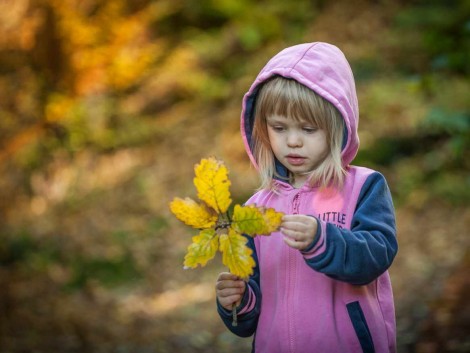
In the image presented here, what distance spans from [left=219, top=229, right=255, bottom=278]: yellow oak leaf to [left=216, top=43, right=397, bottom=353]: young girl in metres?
0.19

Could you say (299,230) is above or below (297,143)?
below

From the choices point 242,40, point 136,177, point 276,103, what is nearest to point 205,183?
point 276,103

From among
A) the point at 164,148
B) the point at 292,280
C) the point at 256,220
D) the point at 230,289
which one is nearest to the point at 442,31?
the point at 164,148

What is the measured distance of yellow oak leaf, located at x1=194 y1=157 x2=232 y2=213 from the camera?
6.59 feet

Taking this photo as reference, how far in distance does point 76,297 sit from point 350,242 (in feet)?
15.1

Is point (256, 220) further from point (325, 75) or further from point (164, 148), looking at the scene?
point (164, 148)

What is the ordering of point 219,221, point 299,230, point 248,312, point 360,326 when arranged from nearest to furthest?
point 299,230 < point 219,221 < point 360,326 < point 248,312

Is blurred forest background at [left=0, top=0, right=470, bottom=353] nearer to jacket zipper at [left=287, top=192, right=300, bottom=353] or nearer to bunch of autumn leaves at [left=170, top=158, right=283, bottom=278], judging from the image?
jacket zipper at [left=287, top=192, right=300, bottom=353]

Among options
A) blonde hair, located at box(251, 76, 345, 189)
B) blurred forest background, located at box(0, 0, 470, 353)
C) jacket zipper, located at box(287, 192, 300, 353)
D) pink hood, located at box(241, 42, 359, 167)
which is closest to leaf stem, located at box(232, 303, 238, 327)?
jacket zipper, located at box(287, 192, 300, 353)

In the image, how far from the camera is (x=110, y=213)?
770cm

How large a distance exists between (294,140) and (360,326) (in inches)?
26.5

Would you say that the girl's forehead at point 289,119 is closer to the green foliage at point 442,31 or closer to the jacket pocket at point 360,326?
the jacket pocket at point 360,326

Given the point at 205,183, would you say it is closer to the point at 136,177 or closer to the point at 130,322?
the point at 130,322

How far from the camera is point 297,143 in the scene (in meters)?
2.23
